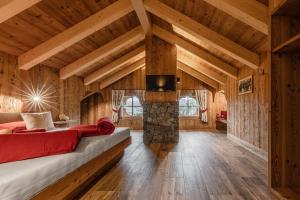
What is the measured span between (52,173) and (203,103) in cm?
934

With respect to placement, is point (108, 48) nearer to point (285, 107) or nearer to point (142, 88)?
point (142, 88)

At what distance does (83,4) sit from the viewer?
4156 millimetres

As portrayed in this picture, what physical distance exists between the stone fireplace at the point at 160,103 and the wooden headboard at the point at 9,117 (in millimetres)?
3374

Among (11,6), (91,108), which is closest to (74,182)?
(11,6)

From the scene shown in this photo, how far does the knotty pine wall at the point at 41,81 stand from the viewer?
14.4 ft

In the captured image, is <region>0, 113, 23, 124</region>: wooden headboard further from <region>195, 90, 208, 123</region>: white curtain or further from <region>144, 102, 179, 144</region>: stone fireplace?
<region>195, 90, 208, 123</region>: white curtain

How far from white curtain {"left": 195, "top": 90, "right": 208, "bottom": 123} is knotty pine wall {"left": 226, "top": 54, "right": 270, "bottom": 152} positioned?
10.6 feet

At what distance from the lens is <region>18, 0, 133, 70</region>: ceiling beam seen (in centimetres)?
454

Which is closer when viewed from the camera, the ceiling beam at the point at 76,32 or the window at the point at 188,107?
the ceiling beam at the point at 76,32

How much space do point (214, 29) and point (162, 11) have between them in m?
1.17

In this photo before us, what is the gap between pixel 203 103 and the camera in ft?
34.9

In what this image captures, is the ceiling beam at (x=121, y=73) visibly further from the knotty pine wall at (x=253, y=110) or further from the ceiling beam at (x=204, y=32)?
the ceiling beam at (x=204, y=32)

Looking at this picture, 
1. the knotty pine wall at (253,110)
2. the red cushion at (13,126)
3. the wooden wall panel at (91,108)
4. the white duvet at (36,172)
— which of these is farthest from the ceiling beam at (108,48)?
the wooden wall panel at (91,108)

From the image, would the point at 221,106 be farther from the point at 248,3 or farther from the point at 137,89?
the point at 248,3
